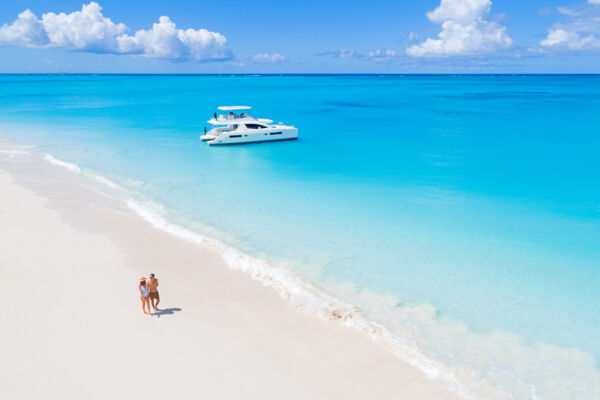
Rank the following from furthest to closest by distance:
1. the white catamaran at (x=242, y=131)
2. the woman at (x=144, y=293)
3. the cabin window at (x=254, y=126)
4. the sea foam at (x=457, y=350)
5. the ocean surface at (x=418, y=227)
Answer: the cabin window at (x=254, y=126)
the white catamaran at (x=242, y=131)
the woman at (x=144, y=293)
the ocean surface at (x=418, y=227)
the sea foam at (x=457, y=350)

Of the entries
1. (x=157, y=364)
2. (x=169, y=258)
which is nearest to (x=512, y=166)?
(x=169, y=258)

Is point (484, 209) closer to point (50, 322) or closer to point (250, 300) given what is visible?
point (250, 300)

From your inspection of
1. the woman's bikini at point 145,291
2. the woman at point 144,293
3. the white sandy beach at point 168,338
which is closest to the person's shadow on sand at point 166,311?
the white sandy beach at point 168,338

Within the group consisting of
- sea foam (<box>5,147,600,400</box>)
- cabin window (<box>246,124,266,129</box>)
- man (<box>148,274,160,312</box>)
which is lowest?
sea foam (<box>5,147,600,400</box>)

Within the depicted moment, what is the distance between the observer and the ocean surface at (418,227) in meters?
9.84

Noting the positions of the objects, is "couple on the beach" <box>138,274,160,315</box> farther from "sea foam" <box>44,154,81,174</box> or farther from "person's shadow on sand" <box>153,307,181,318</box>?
"sea foam" <box>44,154,81,174</box>

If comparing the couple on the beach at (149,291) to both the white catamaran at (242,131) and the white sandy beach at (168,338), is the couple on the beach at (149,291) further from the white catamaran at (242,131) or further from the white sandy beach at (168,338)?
the white catamaran at (242,131)

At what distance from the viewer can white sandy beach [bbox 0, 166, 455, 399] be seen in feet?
26.9

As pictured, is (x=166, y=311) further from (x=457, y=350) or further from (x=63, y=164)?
(x=63, y=164)

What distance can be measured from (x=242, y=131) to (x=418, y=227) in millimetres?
22702

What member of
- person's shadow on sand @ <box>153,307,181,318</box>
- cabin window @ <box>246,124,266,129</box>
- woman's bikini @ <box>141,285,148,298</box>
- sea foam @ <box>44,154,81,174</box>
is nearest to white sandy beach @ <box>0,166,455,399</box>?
person's shadow on sand @ <box>153,307,181,318</box>

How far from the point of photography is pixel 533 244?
15.3 metres

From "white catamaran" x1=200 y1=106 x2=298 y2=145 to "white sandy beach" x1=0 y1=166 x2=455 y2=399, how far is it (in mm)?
22282

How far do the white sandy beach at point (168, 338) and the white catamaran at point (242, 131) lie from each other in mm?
22282
